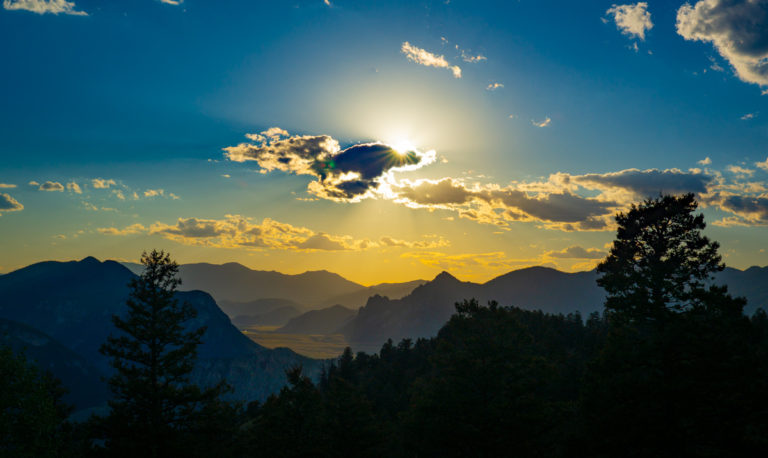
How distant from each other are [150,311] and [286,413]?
13338 mm

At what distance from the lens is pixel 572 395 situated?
127ft

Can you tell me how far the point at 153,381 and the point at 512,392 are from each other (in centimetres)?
2437

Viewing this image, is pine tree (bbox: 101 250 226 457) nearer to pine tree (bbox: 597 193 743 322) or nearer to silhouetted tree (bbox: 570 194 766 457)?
silhouetted tree (bbox: 570 194 766 457)

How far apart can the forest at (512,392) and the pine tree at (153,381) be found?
97 millimetres

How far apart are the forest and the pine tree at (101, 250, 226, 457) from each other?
97 millimetres

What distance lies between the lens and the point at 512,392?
2630cm

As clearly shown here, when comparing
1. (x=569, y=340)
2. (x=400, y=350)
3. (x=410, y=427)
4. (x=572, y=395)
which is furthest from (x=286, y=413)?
(x=400, y=350)

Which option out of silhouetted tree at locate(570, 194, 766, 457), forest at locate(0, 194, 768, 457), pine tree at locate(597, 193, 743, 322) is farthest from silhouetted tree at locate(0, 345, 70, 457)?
pine tree at locate(597, 193, 743, 322)

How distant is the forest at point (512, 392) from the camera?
54.7 ft

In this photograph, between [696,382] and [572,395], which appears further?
[572,395]

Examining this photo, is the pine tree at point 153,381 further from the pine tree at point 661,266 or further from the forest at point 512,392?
the pine tree at point 661,266

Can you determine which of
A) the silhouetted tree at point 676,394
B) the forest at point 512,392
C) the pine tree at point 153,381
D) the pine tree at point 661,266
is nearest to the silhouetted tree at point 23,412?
the forest at point 512,392

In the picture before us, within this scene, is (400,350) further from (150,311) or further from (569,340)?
(150,311)

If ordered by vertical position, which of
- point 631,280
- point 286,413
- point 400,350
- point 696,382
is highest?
point 631,280
